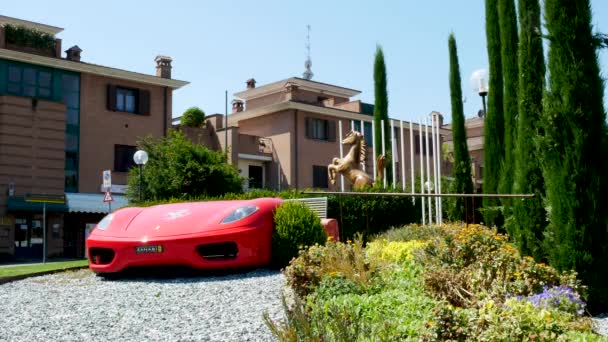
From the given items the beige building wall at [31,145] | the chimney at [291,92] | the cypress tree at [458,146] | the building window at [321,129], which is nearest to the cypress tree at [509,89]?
the cypress tree at [458,146]

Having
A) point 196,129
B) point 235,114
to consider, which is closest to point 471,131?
point 235,114

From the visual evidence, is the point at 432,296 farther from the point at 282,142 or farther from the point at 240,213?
the point at 282,142

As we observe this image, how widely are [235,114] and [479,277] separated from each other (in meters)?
38.4

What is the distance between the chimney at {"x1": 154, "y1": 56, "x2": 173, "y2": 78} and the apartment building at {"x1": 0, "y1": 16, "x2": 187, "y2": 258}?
0.09 metres

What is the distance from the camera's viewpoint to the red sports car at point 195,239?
30.5 feet

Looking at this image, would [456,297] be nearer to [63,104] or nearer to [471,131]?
[63,104]

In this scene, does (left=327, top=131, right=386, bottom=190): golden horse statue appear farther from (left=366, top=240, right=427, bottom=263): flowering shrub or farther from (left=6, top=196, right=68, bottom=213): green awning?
(left=6, top=196, right=68, bottom=213): green awning

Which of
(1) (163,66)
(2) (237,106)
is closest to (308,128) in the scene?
(2) (237,106)

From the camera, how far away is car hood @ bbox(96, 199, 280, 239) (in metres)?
9.48

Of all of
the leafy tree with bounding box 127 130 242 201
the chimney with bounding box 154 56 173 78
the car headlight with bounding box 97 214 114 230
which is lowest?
the car headlight with bounding box 97 214 114 230

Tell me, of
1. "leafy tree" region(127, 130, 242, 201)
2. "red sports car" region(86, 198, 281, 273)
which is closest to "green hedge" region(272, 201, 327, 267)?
"red sports car" region(86, 198, 281, 273)

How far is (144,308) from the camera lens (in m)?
7.04

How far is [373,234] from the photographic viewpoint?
47.3 feet

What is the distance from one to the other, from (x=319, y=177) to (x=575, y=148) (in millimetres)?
33336
